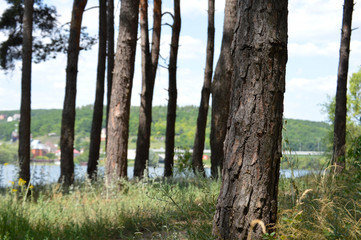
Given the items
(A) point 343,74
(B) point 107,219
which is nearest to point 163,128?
(A) point 343,74

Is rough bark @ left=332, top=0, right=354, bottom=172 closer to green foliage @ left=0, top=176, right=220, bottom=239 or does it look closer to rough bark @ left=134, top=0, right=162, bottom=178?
rough bark @ left=134, top=0, right=162, bottom=178

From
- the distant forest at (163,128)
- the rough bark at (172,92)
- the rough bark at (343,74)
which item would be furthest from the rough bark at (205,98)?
the distant forest at (163,128)

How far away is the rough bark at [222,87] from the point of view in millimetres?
9352

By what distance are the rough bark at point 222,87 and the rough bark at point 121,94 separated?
89.4 inches

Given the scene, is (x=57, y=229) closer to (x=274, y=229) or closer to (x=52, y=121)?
(x=274, y=229)

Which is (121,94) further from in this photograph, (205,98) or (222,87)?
(205,98)

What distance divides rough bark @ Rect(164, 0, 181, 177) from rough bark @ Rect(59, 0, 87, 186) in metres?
3.62

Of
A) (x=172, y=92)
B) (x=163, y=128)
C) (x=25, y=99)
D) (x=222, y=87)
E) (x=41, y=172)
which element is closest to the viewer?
(x=222, y=87)

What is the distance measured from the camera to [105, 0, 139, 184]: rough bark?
318 inches

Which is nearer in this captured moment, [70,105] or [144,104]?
[70,105]

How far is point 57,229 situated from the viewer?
5.40 meters

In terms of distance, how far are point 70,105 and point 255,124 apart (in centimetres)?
869

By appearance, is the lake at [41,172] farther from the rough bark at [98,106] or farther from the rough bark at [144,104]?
the rough bark at [144,104]

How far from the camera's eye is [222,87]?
9.43 meters
